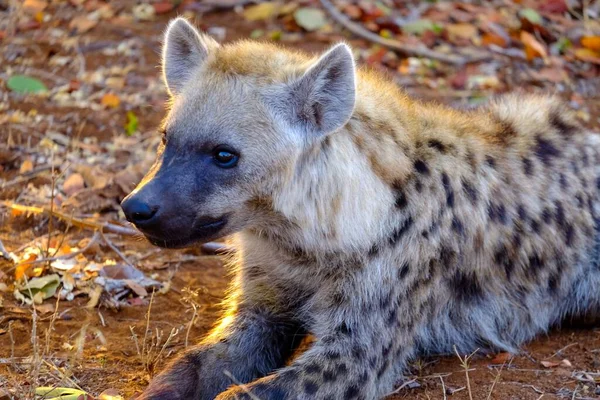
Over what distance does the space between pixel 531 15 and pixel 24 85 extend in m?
3.63

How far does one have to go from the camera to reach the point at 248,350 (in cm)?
333

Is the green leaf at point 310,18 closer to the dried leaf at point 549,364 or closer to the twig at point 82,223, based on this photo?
the twig at point 82,223

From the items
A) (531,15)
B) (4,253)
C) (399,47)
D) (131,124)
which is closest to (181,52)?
(4,253)

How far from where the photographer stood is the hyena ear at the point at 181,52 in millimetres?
3236

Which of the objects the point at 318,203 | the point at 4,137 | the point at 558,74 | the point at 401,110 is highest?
the point at 401,110

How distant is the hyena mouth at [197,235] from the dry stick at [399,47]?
3.67m

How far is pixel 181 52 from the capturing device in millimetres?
3293

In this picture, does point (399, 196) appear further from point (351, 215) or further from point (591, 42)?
point (591, 42)

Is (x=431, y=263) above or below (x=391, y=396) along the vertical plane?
above

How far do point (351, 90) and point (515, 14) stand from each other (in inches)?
167

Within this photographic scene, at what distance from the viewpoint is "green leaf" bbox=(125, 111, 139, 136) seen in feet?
17.6

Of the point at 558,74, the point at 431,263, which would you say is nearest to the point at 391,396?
the point at 431,263

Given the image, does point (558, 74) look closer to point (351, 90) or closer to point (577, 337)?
point (577, 337)

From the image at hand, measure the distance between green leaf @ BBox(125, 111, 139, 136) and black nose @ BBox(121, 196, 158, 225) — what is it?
103 inches
